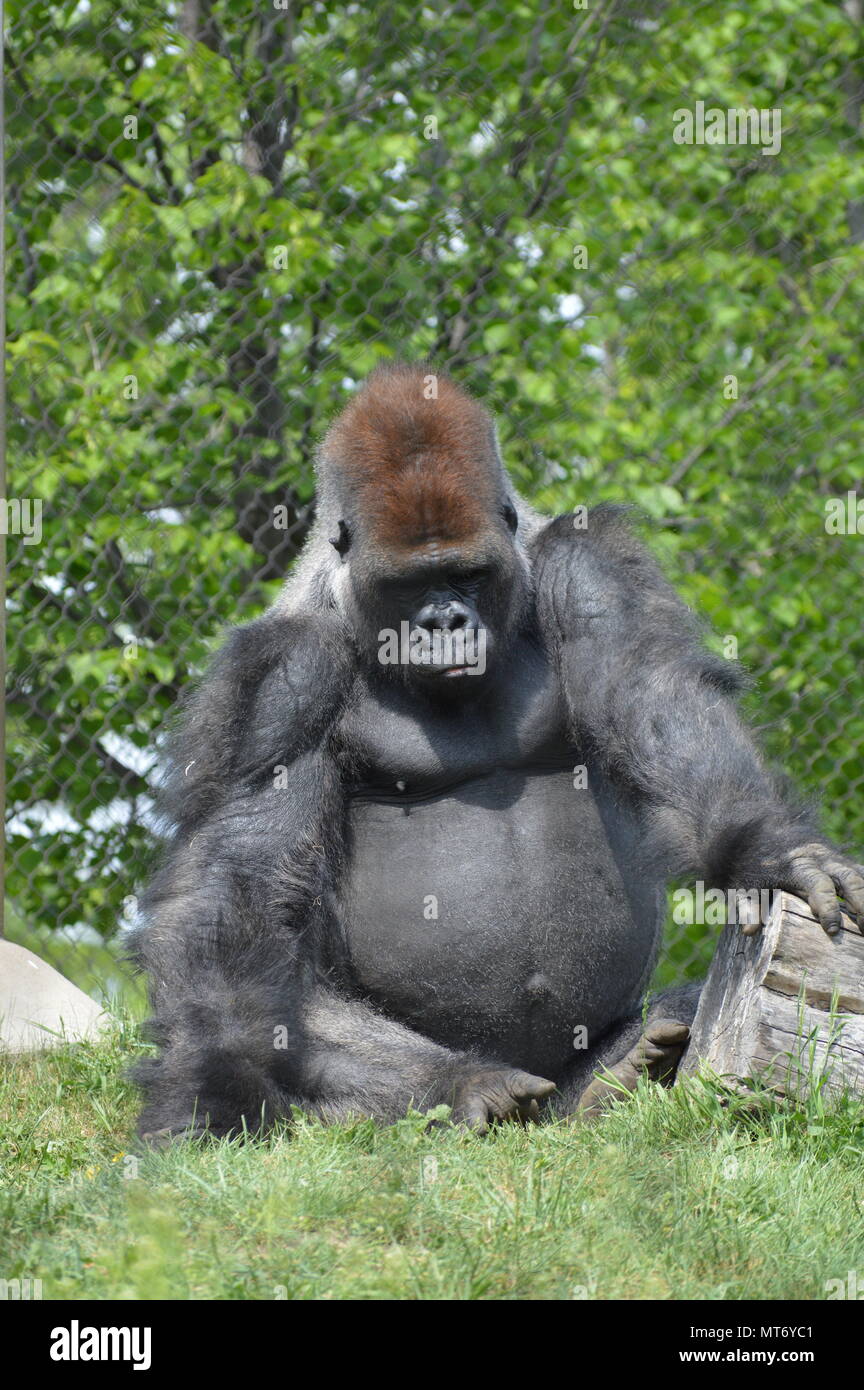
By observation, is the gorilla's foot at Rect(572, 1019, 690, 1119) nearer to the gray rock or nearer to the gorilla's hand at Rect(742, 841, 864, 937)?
the gorilla's hand at Rect(742, 841, 864, 937)

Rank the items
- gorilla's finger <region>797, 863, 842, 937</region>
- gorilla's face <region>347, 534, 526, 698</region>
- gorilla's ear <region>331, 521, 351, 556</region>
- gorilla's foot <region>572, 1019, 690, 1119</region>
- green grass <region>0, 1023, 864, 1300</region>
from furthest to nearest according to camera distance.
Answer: gorilla's ear <region>331, 521, 351, 556</region> → gorilla's face <region>347, 534, 526, 698</region> → gorilla's foot <region>572, 1019, 690, 1119</region> → gorilla's finger <region>797, 863, 842, 937</region> → green grass <region>0, 1023, 864, 1300</region>

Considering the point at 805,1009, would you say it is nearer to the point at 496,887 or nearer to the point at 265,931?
the point at 496,887

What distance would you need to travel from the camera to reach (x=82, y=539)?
780cm

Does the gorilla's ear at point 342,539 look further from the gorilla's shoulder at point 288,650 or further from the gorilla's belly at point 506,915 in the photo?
the gorilla's belly at point 506,915

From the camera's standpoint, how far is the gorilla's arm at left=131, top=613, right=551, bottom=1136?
371 centimetres

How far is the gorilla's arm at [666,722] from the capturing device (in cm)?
360

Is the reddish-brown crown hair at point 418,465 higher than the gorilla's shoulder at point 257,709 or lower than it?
higher

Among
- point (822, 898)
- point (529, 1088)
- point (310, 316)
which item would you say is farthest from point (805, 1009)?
point (310, 316)

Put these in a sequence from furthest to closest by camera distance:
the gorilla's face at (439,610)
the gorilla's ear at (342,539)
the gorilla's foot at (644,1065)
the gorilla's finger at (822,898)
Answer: the gorilla's ear at (342,539) < the gorilla's face at (439,610) < the gorilla's foot at (644,1065) < the gorilla's finger at (822,898)

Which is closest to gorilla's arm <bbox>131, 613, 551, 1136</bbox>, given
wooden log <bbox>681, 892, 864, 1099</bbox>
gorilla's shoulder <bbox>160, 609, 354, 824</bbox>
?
gorilla's shoulder <bbox>160, 609, 354, 824</bbox>

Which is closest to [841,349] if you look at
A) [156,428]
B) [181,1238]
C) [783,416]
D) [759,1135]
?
[783,416]

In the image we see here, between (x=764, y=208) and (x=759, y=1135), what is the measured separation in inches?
271

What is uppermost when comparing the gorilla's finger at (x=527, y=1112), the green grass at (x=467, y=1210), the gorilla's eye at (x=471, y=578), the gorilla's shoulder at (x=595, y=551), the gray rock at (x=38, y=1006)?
the gorilla's shoulder at (x=595, y=551)

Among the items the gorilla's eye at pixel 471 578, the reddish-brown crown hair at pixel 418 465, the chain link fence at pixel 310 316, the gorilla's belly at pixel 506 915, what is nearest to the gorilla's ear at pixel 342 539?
the reddish-brown crown hair at pixel 418 465
